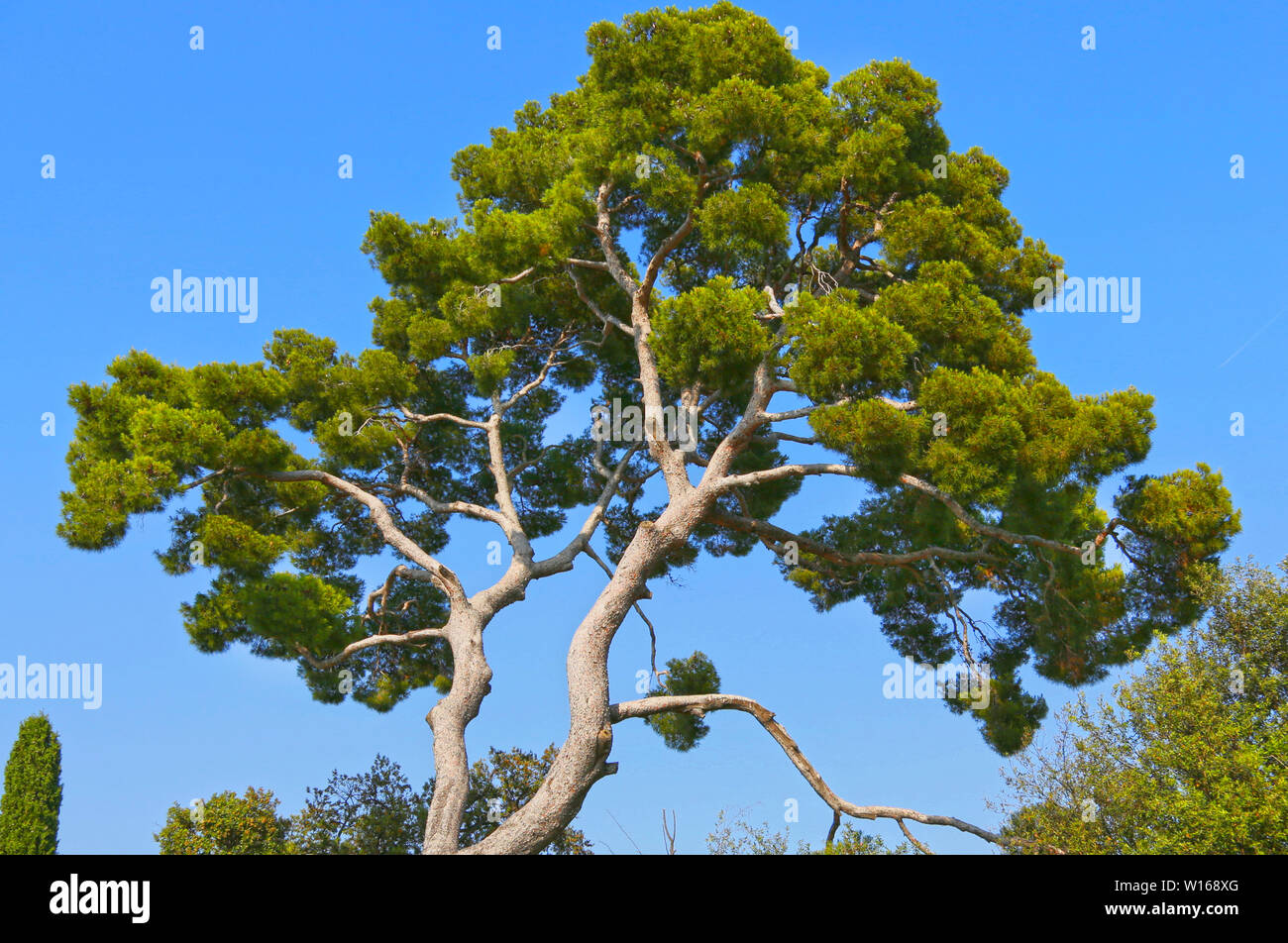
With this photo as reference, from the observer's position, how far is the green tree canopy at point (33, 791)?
19734 mm

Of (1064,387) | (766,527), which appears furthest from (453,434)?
(1064,387)

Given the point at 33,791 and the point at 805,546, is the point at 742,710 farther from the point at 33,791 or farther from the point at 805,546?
the point at 33,791

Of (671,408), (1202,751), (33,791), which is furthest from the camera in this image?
(33,791)

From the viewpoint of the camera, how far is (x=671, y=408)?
16391 millimetres

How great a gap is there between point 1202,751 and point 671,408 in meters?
8.98

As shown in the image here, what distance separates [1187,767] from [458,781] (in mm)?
9729

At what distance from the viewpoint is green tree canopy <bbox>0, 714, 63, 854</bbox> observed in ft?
64.7

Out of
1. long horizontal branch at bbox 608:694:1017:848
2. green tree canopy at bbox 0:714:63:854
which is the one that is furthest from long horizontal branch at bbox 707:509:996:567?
green tree canopy at bbox 0:714:63:854

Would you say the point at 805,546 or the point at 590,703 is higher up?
the point at 805,546

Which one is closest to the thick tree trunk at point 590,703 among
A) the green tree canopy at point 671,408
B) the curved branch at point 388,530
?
the green tree canopy at point 671,408

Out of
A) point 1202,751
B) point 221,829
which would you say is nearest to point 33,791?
point 221,829

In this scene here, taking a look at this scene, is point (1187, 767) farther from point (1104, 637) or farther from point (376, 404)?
point (376, 404)

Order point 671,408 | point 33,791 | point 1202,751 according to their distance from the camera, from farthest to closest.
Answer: point 33,791
point 671,408
point 1202,751

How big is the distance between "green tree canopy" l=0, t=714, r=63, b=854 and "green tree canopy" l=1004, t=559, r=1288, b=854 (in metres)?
18.6
